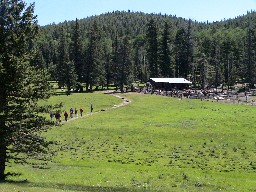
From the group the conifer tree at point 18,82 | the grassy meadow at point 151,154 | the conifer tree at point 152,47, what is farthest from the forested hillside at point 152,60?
the conifer tree at point 18,82

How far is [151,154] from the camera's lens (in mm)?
35375

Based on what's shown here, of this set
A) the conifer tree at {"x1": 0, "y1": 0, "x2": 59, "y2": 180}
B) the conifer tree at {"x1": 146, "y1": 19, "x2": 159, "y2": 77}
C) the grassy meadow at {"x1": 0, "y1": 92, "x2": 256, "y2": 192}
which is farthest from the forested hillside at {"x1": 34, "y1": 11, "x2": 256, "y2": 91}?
the conifer tree at {"x1": 0, "y1": 0, "x2": 59, "y2": 180}

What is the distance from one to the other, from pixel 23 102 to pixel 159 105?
5382 cm

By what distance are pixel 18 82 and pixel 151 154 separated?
16.7 meters

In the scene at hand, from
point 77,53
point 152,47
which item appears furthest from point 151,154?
point 152,47

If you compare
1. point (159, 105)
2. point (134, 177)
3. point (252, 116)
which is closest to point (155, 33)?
point (159, 105)

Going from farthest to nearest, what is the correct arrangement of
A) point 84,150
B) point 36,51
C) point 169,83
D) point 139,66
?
point 139,66
point 169,83
point 84,150
point 36,51

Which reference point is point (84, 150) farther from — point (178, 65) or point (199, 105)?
point (178, 65)

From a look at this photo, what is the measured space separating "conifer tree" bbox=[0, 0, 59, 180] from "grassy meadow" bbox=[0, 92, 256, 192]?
2710 millimetres

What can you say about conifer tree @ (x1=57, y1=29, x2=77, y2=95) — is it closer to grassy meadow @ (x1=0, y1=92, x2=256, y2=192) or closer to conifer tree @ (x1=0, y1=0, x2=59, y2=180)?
grassy meadow @ (x1=0, y1=92, x2=256, y2=192)

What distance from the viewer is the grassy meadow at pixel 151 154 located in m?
24.6

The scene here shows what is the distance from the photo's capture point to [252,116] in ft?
189

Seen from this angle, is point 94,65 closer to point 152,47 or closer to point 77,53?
point 77,53

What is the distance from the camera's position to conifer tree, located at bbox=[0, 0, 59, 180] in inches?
888
